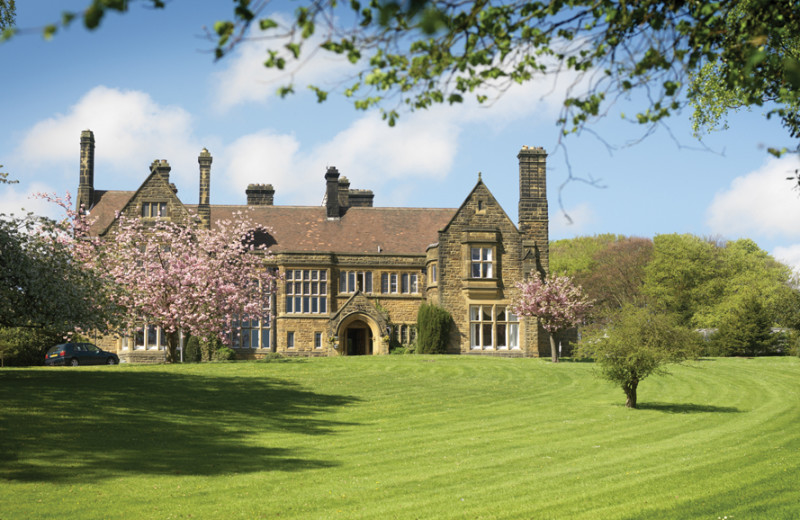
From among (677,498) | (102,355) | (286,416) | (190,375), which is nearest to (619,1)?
(677,498)

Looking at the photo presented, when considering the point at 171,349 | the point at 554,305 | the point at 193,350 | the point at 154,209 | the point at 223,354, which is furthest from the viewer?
the point at 154,209

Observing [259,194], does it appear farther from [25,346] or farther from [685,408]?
[685,408]

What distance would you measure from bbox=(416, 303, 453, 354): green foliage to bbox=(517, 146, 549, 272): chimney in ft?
21.1

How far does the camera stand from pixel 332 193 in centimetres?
5166

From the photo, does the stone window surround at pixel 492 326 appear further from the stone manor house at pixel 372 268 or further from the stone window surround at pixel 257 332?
the stone window surround at pixel 257 332

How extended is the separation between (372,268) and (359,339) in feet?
16.2

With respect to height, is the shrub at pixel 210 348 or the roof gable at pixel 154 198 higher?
the roof gable at pixel 154 198

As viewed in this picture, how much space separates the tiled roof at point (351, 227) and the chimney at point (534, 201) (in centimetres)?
602

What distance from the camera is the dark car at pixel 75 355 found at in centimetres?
4044

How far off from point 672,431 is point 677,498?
8.33 metres

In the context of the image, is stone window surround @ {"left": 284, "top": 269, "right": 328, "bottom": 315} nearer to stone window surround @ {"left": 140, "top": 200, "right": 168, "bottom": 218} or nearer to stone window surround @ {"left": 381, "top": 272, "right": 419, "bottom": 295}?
stone window surround @ {"left": 381, "top": 272, "right": 419, "bottom": 295}

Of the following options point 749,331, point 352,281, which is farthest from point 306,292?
point 749,331

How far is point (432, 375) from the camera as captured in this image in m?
31.9

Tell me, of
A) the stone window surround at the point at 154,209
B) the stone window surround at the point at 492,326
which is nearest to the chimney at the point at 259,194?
the stone window surround at the point at 154,209
